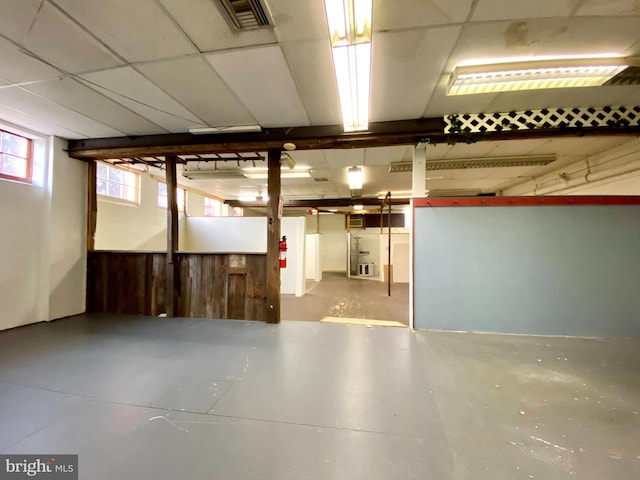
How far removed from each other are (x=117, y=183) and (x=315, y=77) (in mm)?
4705

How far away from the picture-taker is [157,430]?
150 cm

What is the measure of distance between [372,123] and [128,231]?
5142 millimetres

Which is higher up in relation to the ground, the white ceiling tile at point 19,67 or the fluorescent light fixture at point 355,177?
the white ceiling tile at point 19,67

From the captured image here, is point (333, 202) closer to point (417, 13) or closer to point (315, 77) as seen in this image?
point (315, 77)

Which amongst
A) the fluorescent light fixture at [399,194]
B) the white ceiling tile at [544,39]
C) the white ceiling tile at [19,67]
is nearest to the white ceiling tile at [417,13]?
the white ceiling tile at [544,39]

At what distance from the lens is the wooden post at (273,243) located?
3637mm

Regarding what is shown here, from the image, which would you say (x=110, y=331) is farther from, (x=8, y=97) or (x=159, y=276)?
(x=8, y=97)

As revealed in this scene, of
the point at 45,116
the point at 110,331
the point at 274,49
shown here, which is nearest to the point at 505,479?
the point at 274,49

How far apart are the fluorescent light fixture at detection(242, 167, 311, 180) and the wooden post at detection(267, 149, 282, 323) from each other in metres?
1.17

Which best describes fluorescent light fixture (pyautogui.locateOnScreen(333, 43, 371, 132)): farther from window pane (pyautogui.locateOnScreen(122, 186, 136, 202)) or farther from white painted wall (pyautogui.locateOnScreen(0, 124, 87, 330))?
window pane (pyautogui.locateOnScreen(122, 186, 136, 202))

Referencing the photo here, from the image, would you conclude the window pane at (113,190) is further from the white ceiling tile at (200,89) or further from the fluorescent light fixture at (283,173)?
the white ceiling tile at (200,89)

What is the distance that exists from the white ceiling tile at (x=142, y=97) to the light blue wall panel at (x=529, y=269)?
335 centimetres

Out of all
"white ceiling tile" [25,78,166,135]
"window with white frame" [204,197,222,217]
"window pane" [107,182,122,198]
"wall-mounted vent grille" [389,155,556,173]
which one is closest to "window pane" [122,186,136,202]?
"window pane" [107,182,122,198]

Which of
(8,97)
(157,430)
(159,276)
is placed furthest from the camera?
(159,276)
